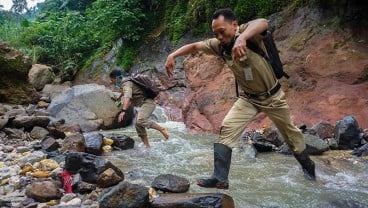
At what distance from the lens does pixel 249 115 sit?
414cm

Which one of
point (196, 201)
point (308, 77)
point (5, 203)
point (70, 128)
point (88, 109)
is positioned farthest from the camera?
point (88, 109)

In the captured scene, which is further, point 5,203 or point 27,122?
point 27,122

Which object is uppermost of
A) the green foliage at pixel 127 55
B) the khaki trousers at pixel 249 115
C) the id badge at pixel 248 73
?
the green foliage at pixel 127 55

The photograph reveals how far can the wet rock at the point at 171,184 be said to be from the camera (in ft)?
13.1

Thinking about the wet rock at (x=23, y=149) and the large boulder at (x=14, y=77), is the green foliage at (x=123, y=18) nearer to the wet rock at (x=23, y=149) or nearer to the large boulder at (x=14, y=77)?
the large boulder at (x=14, y=77)

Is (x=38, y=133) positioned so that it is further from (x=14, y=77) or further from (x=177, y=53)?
(x=14, y=77)

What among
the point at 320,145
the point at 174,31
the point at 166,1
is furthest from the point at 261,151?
the point at 166,1

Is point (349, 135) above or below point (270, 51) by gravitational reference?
below

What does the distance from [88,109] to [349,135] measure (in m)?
6.16

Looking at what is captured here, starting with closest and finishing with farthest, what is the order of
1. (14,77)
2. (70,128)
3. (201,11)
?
(70,128), (14,77), (201,11)

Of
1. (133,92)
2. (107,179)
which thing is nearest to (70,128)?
(133,92)

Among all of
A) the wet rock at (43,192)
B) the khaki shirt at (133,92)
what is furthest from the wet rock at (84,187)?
the khaki shirt at (133,92)

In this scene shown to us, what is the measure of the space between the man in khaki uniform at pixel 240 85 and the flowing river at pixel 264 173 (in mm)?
453

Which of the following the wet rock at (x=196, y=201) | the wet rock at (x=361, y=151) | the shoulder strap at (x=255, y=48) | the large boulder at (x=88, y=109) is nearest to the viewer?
the wet rock at (x=196, y=201)
